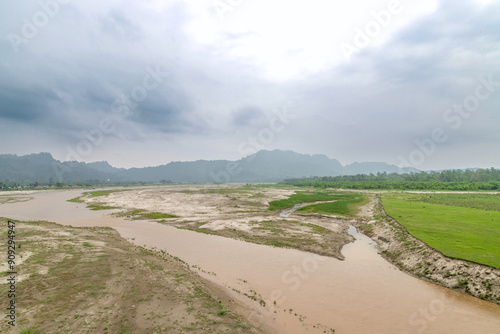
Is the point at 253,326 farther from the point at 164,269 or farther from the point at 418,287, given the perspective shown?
the point at 418,287

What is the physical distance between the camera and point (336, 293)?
17953 millimetres

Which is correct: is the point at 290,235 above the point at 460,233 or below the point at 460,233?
below

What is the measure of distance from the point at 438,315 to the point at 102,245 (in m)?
33.0

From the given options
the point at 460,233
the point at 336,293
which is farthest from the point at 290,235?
the point at 460,233

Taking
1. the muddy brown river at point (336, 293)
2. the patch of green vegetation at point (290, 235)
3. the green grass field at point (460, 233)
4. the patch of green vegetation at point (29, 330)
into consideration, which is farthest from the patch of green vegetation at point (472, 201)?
the patch of green vegetation at point (29, 330)

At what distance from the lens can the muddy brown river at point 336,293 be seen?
14156 millimetres

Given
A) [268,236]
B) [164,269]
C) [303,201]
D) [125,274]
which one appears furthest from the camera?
[303,201]

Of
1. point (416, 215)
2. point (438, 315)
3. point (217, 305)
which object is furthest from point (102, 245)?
point (416, 215)

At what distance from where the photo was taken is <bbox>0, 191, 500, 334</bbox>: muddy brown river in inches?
557

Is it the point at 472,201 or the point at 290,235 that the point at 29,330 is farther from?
the point at 472,201

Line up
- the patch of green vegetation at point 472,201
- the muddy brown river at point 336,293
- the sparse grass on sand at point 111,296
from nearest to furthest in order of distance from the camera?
the sparse grass on sand at point 111,296
the muddy brown river at point 336,293
the patch of green vegetation at point 472,201

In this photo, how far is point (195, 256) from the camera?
85.9ft

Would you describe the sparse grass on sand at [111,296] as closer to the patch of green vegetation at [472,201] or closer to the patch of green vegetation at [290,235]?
the patch of green vegetation at [290,235]

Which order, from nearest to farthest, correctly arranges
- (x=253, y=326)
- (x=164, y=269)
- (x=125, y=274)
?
(x=253, y=326)
(x=125, y=274)
(x=164, y=269)
